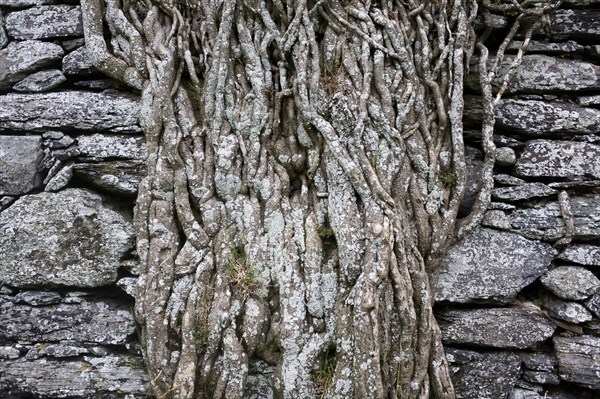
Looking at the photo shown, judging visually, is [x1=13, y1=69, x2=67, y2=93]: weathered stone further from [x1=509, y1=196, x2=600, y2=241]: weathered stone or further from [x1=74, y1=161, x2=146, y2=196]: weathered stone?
[x1=509, y1=196, x2=600, y2=241]: weathered stone

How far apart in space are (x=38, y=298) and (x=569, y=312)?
3.85 m

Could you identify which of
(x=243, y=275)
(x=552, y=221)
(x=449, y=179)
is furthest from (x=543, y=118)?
(x=243, y=275)

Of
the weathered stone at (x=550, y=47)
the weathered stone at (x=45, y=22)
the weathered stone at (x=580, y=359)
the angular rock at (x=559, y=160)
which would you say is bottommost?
the weathered stone at (x=580, y=359)

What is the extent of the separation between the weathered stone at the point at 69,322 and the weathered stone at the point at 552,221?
9.61ft

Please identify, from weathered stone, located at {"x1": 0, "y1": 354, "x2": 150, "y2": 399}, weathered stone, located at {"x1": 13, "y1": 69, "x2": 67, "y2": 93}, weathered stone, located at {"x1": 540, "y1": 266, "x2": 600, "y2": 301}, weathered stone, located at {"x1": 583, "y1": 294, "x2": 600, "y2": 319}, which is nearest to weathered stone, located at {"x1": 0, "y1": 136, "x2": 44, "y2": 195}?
weathered stone, located at {"x1": 13, "y1": 69, "x2": 67, "y2": 93}

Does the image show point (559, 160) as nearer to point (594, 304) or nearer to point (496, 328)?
point (594, 304)

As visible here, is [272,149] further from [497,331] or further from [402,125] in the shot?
[497,331]

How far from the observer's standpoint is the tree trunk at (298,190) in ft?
10.3

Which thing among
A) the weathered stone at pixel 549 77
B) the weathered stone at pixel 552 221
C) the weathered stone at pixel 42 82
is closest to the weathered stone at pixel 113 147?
the weathered stone at pixel 42 82

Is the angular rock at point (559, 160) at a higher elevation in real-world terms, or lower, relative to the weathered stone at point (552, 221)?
higher

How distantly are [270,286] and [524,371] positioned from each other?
1920 mm

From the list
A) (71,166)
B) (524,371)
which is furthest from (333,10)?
(524,371)

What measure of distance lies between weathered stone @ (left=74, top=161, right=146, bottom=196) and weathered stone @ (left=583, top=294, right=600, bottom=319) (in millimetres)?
3339

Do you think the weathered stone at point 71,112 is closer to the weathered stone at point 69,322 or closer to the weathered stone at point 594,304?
the weathered stone at point 69,322
